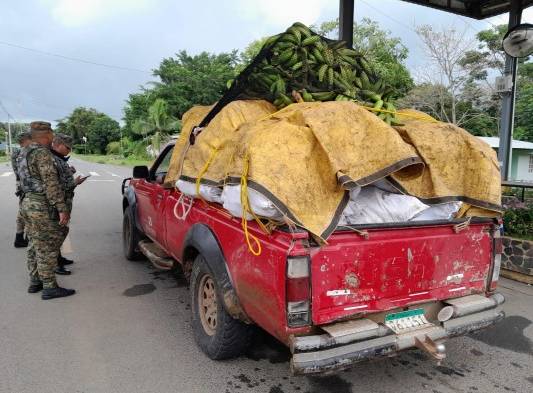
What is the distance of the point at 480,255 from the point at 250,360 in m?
1.88

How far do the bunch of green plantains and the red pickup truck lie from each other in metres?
1.27

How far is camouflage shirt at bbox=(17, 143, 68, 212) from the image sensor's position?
4.22 metres

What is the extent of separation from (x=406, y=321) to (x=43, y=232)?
367 centimetres

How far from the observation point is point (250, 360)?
10.6 ft

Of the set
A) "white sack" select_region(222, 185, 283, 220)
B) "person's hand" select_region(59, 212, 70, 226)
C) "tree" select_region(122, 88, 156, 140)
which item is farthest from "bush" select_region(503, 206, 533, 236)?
"tree" select_region(122, 88, 156, 140)

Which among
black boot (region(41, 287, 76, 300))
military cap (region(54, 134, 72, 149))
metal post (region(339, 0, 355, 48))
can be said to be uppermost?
metal post (region(339, 0, 355, 48))

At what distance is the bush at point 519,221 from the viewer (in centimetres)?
561

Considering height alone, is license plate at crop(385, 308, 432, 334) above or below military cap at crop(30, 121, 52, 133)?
below

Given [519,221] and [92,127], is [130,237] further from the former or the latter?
[92,127]

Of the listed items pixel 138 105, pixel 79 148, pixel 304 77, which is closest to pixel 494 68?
pixel 304 77

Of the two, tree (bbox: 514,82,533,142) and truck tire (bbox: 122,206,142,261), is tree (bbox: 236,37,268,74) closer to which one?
tree (bbox: 514,82,533,142)

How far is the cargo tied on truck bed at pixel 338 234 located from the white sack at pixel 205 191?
0.01 metres

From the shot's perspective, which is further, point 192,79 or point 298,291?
point 192,79

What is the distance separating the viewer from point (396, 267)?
2.62 m
